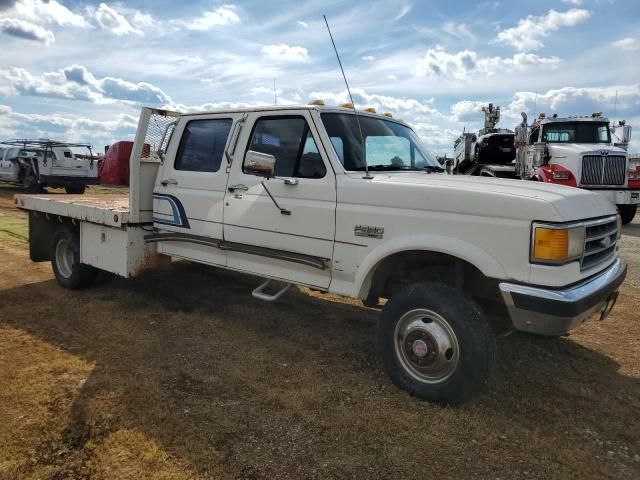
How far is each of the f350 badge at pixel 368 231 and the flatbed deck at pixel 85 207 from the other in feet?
8.90

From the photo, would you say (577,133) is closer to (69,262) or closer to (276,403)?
(69,262)

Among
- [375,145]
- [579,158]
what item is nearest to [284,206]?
[375,145]

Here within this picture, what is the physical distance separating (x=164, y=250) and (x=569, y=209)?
3.93m

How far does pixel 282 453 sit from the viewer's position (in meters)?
2.92

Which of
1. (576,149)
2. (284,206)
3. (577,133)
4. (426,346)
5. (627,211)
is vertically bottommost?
(426,346)

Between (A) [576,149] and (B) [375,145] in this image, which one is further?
(A) [576,149]

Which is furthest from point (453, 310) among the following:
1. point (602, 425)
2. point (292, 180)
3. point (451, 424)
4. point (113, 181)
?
point (113, 181)

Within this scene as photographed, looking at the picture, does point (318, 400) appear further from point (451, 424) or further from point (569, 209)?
point (569, 209)

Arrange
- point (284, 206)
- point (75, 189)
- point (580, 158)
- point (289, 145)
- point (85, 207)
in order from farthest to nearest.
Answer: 1. point (75, 189)
2. point (580, 158)
3. point (85, 207)
4. point (289, 145)
5. point (284, 206)

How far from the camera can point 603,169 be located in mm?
13273

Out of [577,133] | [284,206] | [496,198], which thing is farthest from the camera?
[577,133]

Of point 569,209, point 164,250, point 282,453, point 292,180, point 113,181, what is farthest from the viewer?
point 113,181

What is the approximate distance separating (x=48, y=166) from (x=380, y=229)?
17.2 metres

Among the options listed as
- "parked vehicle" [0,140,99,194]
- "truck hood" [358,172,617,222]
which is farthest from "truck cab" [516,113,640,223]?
"parked vehicle" [0,140,99,194]
